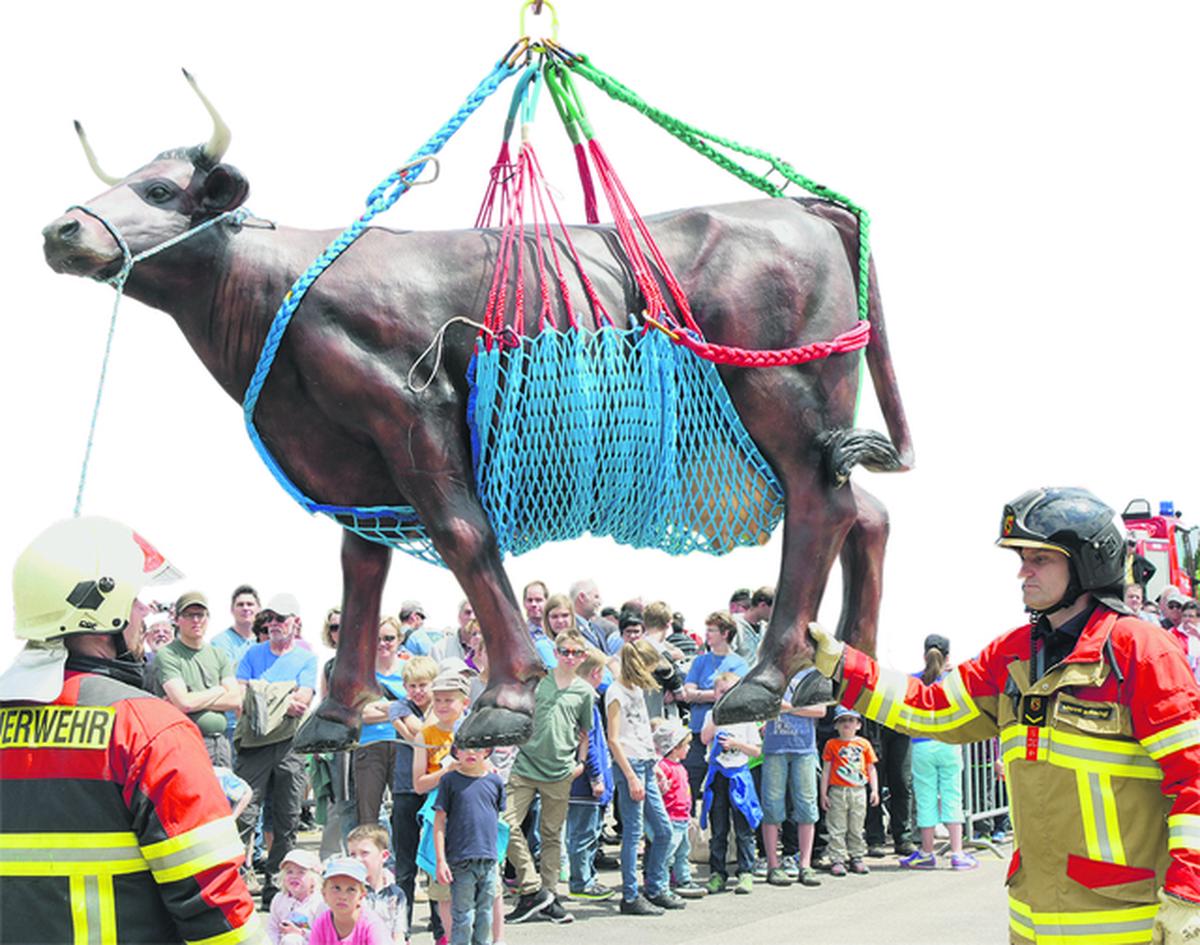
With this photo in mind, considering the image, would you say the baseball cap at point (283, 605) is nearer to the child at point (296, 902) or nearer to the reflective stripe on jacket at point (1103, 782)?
the child at point (296, 902)

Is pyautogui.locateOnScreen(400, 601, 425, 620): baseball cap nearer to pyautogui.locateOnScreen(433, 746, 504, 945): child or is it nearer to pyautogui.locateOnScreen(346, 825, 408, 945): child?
pyautogui.locateOnScreen(433, 746, 504, 945): child

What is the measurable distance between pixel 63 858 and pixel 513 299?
61.4 inches

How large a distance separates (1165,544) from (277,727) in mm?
10560

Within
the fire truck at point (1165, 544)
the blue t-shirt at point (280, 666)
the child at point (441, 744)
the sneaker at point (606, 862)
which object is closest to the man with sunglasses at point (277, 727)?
the blue t-shirt at point (280, 666)

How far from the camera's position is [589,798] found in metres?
8.48

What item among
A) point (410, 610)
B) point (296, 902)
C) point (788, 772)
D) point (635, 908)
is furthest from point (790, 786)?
point (296, 902)

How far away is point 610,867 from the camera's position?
10.1 m

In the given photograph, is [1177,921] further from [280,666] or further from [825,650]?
[280,666]

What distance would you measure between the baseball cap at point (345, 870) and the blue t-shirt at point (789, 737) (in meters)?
3.78

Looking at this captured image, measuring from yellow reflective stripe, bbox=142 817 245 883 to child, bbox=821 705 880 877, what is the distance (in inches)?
272

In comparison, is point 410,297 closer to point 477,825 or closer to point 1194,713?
point 1194,713

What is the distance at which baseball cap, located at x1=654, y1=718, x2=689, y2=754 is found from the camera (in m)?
9.02

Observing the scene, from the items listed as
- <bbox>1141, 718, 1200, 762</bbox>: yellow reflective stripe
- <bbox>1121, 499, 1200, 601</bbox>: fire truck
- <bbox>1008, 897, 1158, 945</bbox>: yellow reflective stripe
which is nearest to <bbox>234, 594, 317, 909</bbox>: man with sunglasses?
<bbox>1008, 897, 1158, 945</bbox>: yellow reflective stripe

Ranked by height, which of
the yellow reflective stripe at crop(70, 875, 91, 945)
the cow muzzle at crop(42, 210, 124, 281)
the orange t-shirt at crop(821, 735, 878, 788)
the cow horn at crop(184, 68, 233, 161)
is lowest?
the orange t-shirt at crop(821, 735, 878, 788)
